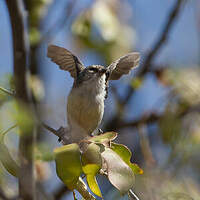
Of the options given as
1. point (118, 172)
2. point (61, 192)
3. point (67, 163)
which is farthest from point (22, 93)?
point (61, 192)

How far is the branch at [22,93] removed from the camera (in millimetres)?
1301

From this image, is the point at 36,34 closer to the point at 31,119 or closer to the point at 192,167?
the point at 31,119

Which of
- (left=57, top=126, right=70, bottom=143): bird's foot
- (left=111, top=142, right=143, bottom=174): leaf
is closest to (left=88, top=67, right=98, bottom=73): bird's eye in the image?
(left=57, top=126, right=70, bottom=143): bird's foot

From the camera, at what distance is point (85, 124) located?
2547mm

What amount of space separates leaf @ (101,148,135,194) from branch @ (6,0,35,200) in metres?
0.31

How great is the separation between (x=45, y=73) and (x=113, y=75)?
9.00 feet

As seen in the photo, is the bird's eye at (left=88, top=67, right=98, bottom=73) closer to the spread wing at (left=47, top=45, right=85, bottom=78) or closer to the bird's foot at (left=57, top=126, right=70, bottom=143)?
the spread wing at (left=47, top=45, right=85, bottom=78)

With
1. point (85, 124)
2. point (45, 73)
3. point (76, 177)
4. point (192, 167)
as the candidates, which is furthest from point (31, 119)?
point (192, 167)

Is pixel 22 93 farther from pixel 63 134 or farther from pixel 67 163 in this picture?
pixel 63 134

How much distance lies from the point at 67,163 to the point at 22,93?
0.94 feet

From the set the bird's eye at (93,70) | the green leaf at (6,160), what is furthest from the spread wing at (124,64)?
the green leaf at (6,160)

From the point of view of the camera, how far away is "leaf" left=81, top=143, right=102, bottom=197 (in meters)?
1.53

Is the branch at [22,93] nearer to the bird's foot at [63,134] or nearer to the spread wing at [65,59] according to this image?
the bird's foot at [63,134]

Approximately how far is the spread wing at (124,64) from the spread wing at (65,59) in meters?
0.23
